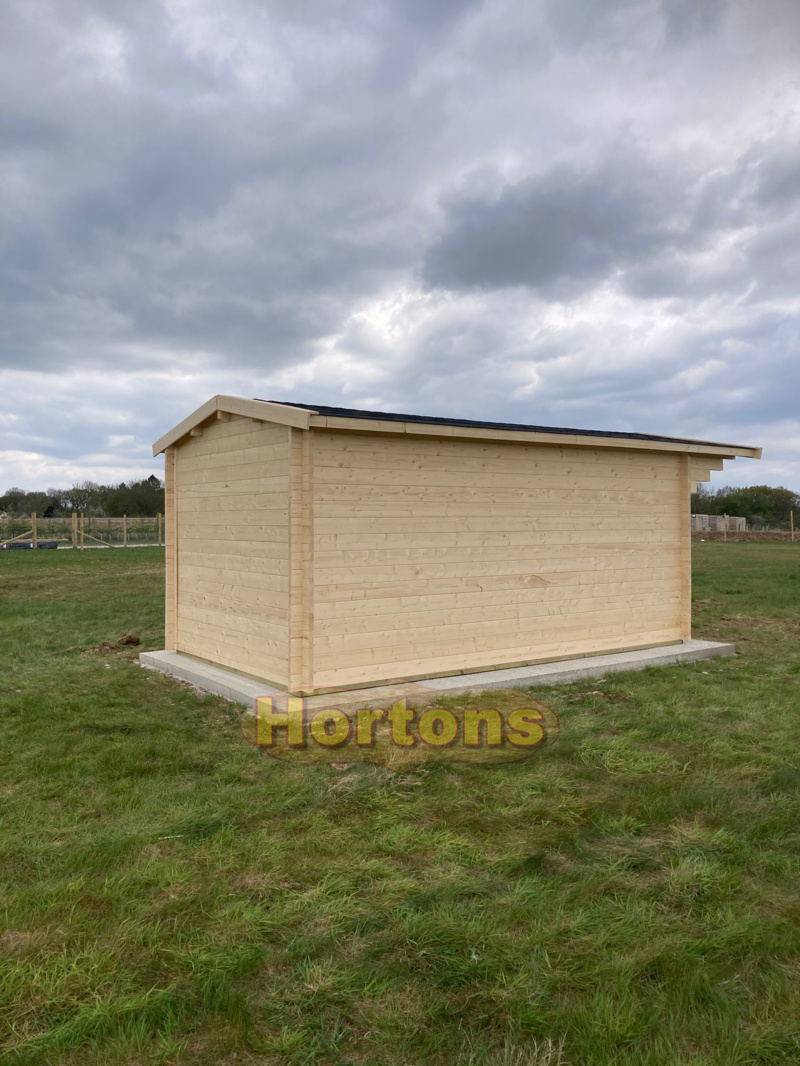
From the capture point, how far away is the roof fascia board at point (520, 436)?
6.38 meters

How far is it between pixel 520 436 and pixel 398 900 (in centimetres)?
536

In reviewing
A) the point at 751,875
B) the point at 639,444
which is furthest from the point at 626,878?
the point at 639,444

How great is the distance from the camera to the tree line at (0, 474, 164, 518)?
55906mm

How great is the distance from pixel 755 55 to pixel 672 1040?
37.4 feet

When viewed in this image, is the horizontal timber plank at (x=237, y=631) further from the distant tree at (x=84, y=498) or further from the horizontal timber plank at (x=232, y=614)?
the distant tree at (x=84, y=498)

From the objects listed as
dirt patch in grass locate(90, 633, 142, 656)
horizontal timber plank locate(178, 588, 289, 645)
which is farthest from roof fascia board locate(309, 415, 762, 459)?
dirt patch in grass locate(90, 633, 142, 656)

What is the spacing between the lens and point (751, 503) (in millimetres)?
57969

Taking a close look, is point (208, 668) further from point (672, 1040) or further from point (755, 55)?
point (755, 55)

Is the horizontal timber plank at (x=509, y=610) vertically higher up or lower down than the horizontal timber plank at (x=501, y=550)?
lower down

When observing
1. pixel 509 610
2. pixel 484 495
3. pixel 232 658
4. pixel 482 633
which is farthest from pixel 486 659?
pixel 232 658

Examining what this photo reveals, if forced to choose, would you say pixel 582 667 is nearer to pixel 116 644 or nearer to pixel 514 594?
pixel 514 594

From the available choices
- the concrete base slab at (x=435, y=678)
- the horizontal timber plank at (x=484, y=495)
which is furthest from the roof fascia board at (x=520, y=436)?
the concrete base slab at (x=435, y=678)

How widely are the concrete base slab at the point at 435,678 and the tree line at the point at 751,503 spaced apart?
169 feet

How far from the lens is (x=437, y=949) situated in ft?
9.19
